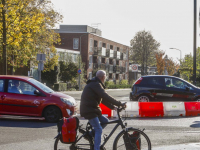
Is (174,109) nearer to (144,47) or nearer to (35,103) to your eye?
(35,103)

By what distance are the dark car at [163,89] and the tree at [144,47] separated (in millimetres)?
60389

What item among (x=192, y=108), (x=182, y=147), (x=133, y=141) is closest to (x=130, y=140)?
(x=133, y=141)

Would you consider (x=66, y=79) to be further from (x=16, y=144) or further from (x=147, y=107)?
(x=16, y=144)

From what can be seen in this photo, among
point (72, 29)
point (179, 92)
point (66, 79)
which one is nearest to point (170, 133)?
point (179, 92)

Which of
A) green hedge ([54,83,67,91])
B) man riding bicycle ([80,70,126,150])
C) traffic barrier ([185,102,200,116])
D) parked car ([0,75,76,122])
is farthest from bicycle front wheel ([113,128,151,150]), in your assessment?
green hedge ([54,83,67,91])

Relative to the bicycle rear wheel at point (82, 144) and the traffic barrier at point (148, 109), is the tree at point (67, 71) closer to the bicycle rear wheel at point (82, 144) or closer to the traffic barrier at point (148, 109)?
the traffic barrier at point (148, 109)

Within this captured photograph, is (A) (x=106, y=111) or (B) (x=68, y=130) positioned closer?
(B) (x=68, y=130)

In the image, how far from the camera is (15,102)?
40.9 ft

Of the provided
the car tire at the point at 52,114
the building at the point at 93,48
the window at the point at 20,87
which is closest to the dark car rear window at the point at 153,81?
the car tire at the point at 52,114

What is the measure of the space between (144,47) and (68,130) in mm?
73956

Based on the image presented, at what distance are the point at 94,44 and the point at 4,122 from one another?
192 feet

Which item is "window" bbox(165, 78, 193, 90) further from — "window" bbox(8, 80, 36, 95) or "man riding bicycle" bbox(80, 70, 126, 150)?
"man riding bicycle" bbox(80, 70, 126, 150)

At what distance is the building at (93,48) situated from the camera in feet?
214

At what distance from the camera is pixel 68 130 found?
20.0 ft
